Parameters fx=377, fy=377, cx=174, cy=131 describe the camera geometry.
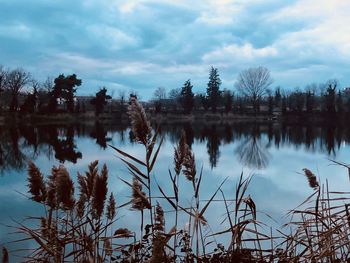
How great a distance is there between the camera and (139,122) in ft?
5.65

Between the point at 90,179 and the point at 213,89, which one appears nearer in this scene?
the point at 90,179

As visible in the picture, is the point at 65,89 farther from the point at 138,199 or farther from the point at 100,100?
the point at 138,199

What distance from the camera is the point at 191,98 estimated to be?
65.6 meters

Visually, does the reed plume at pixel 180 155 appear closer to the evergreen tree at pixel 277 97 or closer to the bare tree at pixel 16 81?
the bare tree at pixel 16 81

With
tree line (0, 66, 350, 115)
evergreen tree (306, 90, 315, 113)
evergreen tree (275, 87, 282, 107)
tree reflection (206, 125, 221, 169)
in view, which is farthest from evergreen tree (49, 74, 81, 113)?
evergreen tree (275, 87, 282, 107)

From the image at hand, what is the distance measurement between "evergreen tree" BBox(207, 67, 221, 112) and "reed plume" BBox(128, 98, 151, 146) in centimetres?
6826

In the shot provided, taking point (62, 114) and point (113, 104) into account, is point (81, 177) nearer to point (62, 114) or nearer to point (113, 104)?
point (62, 114)

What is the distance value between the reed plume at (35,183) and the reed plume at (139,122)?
1.98 ft

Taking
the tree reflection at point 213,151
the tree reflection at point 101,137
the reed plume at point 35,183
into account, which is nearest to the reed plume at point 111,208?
the reed plume at point 35,183

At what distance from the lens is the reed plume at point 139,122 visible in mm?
1716

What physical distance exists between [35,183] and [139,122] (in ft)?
2.24

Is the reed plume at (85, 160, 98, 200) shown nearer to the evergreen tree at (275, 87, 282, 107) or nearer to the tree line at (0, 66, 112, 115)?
the tree line at (0, 66, 112, 115)

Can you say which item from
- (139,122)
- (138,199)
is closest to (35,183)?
(138,199)

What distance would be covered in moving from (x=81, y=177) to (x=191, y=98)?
2519 inches
